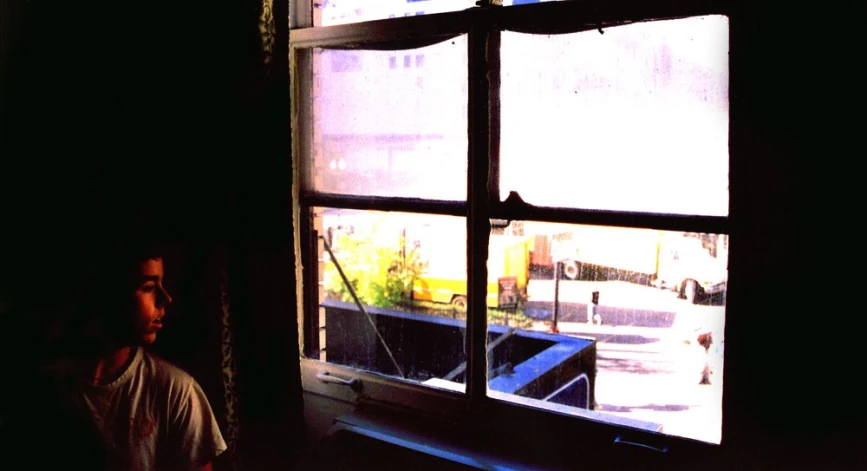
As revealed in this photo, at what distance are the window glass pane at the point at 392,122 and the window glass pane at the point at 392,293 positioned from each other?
0.08m

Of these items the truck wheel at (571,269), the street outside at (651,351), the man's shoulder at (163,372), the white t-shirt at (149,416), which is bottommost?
the white t-shirt at (149,416)

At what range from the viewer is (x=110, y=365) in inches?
59.7

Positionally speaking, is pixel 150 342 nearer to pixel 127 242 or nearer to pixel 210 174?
pixel 127 242

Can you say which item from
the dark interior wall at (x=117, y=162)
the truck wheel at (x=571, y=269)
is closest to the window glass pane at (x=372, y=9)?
the dark interior wall at (x=117, y=162)

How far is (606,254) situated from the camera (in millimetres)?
1278

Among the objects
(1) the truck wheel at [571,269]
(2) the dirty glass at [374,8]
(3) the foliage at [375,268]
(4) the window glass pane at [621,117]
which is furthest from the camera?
(3) the foliage at [375,268]

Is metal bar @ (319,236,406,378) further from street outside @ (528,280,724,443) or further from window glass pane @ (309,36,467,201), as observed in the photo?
street outside @ (528,280,724,443)

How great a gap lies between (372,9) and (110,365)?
1.00 m

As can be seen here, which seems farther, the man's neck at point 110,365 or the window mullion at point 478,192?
the man's neck at point 110,365

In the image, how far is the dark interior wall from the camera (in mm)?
1529

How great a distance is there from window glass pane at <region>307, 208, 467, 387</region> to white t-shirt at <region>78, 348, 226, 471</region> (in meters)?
0.32

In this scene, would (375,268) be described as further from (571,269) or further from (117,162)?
(117,162)

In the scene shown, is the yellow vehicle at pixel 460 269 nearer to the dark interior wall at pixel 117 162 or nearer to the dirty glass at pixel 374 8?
the dark interior wall at pixel 117 162

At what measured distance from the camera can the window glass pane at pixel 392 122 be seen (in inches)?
57.0
